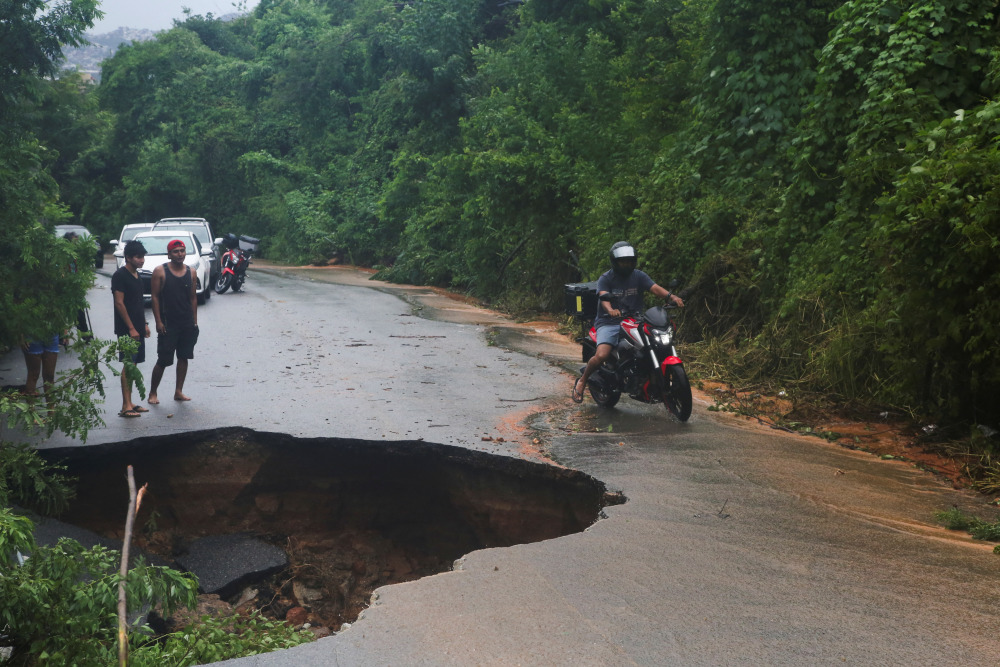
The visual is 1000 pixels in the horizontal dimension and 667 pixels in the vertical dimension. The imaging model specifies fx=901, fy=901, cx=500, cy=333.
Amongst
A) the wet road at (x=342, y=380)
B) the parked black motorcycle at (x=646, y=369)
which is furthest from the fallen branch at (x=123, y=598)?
the parked black motorcycle at (x=646, y=369)

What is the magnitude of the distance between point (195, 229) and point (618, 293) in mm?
18254

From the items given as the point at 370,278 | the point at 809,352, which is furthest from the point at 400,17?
the point at 809,352

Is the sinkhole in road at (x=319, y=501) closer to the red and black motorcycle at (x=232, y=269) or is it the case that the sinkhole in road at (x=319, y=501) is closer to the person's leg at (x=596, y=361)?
the person's leg at (x=596, y=361)

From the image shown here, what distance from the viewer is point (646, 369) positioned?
8.98 metres

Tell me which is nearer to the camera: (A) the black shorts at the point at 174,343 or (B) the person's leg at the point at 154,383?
(B) the person's leg at the point at 154,383

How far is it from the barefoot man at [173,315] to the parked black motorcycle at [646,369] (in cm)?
437

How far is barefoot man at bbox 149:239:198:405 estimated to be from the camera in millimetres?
9594

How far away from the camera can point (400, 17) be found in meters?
37.6

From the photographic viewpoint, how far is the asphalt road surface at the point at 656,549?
3.98 meters

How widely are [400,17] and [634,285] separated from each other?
31.5 m

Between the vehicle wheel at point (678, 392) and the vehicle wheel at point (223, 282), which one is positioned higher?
the vehicle wheel at point (678, 392)

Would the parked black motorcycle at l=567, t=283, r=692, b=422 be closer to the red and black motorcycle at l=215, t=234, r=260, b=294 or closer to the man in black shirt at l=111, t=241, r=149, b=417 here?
the man in black shirt at l=111, t=241, r=149, b=417

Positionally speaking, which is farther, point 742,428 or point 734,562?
point 742,428

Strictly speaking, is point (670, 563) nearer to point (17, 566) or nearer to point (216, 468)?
point (17, 566)
